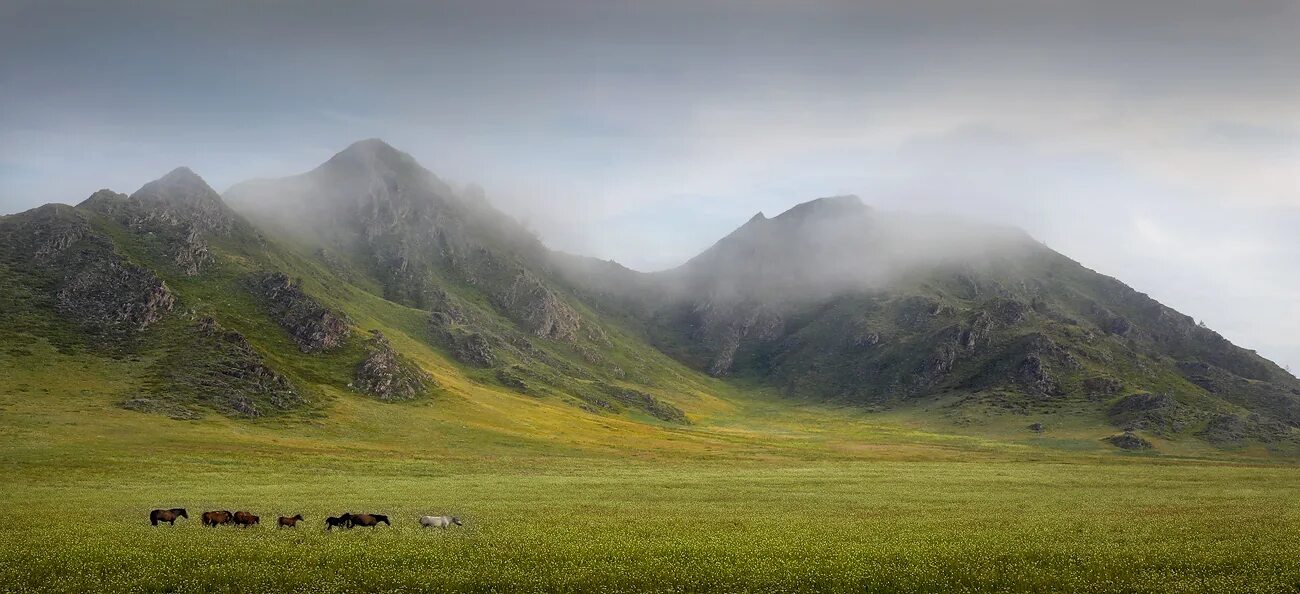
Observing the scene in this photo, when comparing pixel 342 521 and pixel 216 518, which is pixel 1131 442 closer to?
pixel 342 521

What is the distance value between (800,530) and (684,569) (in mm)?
13913

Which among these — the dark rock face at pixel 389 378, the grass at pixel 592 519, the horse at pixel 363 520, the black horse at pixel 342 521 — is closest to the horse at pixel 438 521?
the grass at pixel 592 519

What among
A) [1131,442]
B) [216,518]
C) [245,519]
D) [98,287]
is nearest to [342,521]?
[245,519]

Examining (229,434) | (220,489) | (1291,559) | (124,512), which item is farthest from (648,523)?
(229,434)

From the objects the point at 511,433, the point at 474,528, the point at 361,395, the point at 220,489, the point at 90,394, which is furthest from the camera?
the point at 361,395

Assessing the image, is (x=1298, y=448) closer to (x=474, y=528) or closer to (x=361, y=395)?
(x=474, y=528)

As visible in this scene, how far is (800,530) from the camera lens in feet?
133

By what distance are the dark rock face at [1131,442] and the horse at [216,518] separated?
22407 centimetres

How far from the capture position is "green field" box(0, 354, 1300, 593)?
91.6 ft

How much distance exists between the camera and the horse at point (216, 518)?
39250 millimetres

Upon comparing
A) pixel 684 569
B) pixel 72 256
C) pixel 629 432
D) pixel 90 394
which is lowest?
pixel 629 432

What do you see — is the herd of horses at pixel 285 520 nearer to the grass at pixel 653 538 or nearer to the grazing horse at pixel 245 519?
the grazing horse at pixel 245 519

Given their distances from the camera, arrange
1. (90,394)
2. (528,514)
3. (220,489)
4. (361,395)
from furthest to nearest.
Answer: (361,395), (90,394), (220,489), (528,514)

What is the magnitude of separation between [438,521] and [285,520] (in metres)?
8.76
